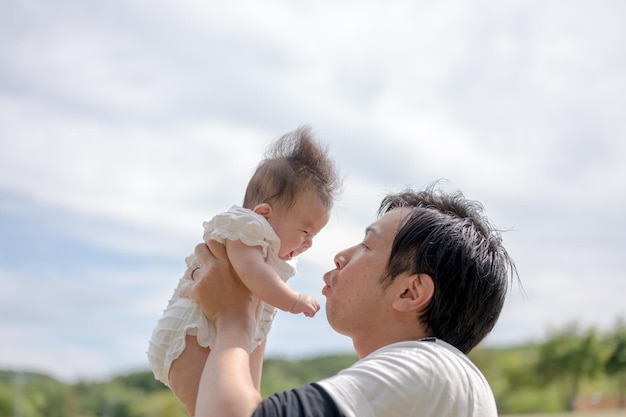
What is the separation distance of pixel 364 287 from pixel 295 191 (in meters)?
0.50

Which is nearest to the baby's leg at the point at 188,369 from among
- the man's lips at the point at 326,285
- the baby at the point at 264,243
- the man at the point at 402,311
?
the baby at the point at 264,243

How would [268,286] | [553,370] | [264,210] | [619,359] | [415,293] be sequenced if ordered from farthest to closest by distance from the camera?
[553,370] < [619,359] < [264,210] < [268,286] < [415,293]

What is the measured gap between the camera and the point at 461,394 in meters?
1.87

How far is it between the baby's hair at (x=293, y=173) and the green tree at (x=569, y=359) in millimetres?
33427

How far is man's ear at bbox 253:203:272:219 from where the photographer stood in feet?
8.36

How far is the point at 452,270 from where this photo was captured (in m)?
2.17

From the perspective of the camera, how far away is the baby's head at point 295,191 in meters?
2.56

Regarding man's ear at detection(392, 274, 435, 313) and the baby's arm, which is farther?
the baby's arm

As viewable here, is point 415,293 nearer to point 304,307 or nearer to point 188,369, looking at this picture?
point 304,307

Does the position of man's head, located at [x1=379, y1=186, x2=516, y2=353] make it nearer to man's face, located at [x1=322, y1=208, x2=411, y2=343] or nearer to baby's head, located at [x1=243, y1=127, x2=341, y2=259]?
man's face, located at [x1=322, y1=208, x2=411, y2=343]

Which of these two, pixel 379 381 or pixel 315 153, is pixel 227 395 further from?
pixel 315 153

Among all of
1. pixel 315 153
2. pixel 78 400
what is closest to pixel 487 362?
pixel 78 400

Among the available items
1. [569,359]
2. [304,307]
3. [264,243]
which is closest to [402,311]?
[304,307]

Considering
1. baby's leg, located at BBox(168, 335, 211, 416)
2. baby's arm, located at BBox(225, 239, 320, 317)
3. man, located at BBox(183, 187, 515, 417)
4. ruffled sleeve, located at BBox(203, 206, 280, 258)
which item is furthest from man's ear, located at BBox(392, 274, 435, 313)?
baby's leg, located at BBox(168, 335, 211, 416)
